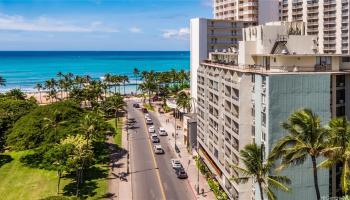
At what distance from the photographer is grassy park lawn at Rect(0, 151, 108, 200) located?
6840 cm

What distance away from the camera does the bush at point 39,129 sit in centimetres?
8612

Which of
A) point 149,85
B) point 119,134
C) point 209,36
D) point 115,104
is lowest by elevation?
point 119,134

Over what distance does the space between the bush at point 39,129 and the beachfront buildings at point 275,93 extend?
38699 mm

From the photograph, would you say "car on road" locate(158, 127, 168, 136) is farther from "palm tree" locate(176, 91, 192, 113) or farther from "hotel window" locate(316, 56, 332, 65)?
"hotel window" locate(316, 56, 332, 65)

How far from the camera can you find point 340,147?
3644 cm

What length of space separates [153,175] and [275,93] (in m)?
37.4

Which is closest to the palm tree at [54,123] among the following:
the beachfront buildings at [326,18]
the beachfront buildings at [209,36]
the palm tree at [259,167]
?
the beachfront buildings at [209,36]

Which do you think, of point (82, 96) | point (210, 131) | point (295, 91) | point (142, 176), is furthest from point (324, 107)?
point (82, 96)

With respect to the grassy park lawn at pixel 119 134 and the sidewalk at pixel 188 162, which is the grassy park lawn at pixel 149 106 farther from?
the grassy park lawn at pixel 119 134

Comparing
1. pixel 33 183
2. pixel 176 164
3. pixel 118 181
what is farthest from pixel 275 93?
pixel 33 183

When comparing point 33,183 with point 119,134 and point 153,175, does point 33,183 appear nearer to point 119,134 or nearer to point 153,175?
point 153,175

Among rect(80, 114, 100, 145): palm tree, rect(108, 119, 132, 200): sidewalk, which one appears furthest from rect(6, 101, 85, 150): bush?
rect(108, 119, 132, 200): sidewalk

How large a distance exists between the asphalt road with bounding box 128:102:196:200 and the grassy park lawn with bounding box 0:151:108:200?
629cm

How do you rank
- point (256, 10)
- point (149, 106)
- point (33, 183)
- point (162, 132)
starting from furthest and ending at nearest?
point (149, 106) < point (256, 10) < point (162, 132) < point (33, 183)
